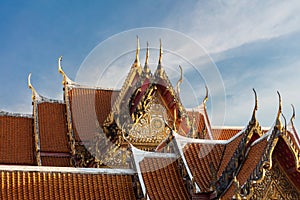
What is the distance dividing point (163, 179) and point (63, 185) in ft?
5.36

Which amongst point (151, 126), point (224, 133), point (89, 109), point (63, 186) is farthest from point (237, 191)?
point (224, 133)

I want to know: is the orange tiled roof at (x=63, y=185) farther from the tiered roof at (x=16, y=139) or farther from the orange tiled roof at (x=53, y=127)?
the orange tiled roof at (x=53, y=127)

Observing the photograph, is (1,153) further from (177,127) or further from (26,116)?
(177,127)

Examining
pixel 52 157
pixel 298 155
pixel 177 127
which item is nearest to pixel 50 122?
pixel 52 157

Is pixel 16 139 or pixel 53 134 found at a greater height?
pixel 53 134

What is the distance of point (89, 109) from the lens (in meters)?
13.7

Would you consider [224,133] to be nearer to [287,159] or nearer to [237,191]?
[287,159]

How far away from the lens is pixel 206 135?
41.0 ft

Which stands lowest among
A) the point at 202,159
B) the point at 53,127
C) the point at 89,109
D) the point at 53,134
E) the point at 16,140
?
the point at 202,159

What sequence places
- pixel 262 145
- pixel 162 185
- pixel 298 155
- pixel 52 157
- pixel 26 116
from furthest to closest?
A: pixel 26 116
pixel 52 157
pixel 162 185
pixel 262 145
pixel 298 155

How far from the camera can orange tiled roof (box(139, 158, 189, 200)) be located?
7.35 meters

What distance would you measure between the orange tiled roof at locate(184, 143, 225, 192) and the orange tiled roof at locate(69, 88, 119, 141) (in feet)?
14.2

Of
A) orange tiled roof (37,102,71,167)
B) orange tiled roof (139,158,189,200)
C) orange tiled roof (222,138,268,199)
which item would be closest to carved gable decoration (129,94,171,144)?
orange tiled roof (37,102,71,167)

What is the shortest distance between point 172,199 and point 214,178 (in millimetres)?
873
